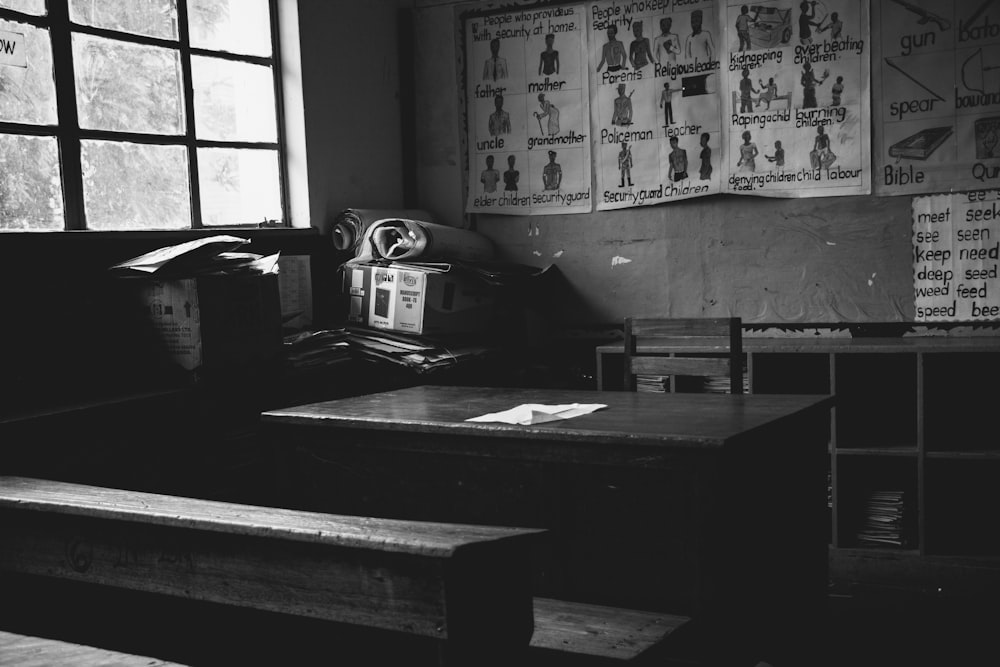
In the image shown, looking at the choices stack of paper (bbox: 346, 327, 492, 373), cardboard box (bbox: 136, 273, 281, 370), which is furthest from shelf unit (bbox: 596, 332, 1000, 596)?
cardboard box (bbox: 136, 273, 281, 370)

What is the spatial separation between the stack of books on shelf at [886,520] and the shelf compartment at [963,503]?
106 millimetres

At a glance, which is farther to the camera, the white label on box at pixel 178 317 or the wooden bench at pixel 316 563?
the white label on box at pixel 178 317

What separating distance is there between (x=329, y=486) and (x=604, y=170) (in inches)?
94.6

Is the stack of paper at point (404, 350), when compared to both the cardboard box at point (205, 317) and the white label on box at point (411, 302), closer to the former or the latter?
the white label on box at point (411, 302)

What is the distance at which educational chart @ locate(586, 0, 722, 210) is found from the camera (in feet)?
15.9

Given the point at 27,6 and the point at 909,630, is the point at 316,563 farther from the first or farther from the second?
the point at 27,6

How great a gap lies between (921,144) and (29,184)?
11.7 ft

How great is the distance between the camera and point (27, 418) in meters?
3.09

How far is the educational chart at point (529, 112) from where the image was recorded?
5.15 m

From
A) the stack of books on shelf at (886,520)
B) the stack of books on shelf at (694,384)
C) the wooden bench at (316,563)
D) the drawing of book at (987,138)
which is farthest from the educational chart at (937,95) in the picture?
the wooden bench at (316,563)

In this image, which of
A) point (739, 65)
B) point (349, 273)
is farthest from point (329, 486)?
point (739, 65)

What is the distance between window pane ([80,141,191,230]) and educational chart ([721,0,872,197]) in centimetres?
244

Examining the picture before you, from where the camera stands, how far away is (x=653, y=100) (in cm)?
496

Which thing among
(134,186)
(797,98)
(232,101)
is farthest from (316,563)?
(797,98)
